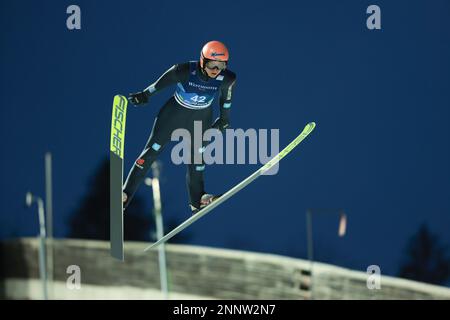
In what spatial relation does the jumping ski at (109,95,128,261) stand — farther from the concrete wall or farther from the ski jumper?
the concrete wall

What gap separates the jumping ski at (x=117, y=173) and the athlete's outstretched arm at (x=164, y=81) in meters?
0.24

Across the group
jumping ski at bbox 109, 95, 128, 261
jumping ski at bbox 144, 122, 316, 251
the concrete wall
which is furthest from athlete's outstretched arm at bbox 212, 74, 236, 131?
the concrete wall

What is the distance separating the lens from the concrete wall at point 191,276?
50.2 feet

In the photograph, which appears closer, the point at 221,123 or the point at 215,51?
the point at 215,51

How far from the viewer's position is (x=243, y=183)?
8672 mm

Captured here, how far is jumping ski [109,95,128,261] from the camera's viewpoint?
28.8ft

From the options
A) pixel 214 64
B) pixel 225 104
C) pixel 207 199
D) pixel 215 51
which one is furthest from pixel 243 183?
pixel 215 51

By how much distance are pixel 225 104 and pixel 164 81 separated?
24.8 inches

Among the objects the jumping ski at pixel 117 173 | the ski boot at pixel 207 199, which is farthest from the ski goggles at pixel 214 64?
the ski boot at pixel 207 199

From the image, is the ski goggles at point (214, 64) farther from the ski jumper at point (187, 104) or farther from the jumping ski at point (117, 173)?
the jumping ski at point (117, 173)

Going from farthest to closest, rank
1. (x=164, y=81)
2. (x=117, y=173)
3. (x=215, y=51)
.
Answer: (x=117, y=173), (x=164, y=81), (x=215, y=51)

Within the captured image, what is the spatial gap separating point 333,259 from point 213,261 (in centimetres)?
3317

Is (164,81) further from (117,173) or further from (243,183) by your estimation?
(243,183)
